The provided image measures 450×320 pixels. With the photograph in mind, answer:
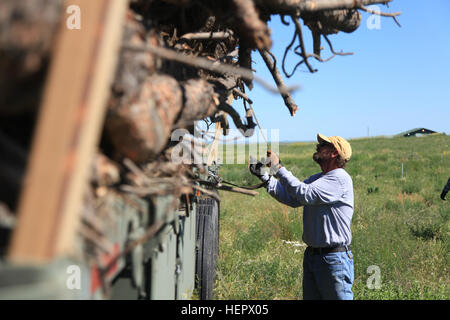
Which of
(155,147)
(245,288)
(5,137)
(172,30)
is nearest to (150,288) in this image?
(155,147)

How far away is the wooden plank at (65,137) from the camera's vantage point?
988 mm

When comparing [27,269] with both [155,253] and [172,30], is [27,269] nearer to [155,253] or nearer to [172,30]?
[155,253]

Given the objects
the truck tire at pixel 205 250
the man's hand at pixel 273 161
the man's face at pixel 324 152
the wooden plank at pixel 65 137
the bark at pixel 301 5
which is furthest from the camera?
the truck tire at pixel 205 250

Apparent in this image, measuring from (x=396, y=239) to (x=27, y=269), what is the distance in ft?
24.4

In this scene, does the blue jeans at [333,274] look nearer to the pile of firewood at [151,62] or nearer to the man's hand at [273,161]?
the man's hand at [273,161]

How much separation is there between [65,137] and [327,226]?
330 centimetres

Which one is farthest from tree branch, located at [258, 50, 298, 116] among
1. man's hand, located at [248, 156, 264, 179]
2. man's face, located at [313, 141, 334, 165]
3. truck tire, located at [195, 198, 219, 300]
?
truck tire, located at [195, 198, 219, 300]

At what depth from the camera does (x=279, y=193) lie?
438cm

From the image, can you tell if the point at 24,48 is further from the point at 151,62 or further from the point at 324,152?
the point at 324,152

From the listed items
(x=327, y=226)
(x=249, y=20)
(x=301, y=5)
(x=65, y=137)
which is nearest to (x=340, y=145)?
(x=327, y=226)

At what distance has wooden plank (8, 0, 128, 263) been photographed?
3.24 ft

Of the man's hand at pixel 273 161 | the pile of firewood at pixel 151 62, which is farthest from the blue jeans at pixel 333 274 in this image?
the pile of firewood at pixel 151 62

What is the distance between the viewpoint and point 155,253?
2.38 metres

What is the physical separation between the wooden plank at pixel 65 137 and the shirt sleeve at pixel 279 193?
3.31 m
